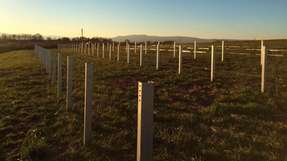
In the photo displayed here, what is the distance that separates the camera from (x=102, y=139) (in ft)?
19.7

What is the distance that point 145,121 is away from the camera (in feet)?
13.2

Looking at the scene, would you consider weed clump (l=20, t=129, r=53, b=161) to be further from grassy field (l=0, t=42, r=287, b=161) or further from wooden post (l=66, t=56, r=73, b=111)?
wooden post (l=66, t=56, r=73, b=111)

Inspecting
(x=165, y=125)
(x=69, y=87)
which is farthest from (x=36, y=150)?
(x=69, y=87)

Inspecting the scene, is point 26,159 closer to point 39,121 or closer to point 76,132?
point 76,132

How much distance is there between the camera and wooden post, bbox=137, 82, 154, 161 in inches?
156

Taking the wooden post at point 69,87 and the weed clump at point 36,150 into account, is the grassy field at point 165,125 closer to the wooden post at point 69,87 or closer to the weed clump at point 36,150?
the weed clump at point 36,150

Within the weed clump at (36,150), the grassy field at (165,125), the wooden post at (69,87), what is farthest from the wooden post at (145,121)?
the wooden post at (69,87)

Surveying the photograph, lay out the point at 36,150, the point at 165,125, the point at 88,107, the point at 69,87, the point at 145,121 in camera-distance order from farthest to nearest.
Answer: the point at 69,87
the point at 165,125
the point at 88,107
the point at 36,150
the point at 145,121

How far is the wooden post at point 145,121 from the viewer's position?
13.0 ft

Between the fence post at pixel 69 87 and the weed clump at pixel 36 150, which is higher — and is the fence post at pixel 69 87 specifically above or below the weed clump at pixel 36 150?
above

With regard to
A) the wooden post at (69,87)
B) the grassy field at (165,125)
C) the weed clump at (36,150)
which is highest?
the wooden post at (69,87)

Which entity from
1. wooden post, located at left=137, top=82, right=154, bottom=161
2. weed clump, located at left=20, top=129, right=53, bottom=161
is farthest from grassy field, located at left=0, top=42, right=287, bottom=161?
wooden post, located at left=137, top=82, right=154, bottom=161

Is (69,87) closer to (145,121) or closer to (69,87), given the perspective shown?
(69,87)

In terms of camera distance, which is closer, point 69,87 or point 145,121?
point 145,121
